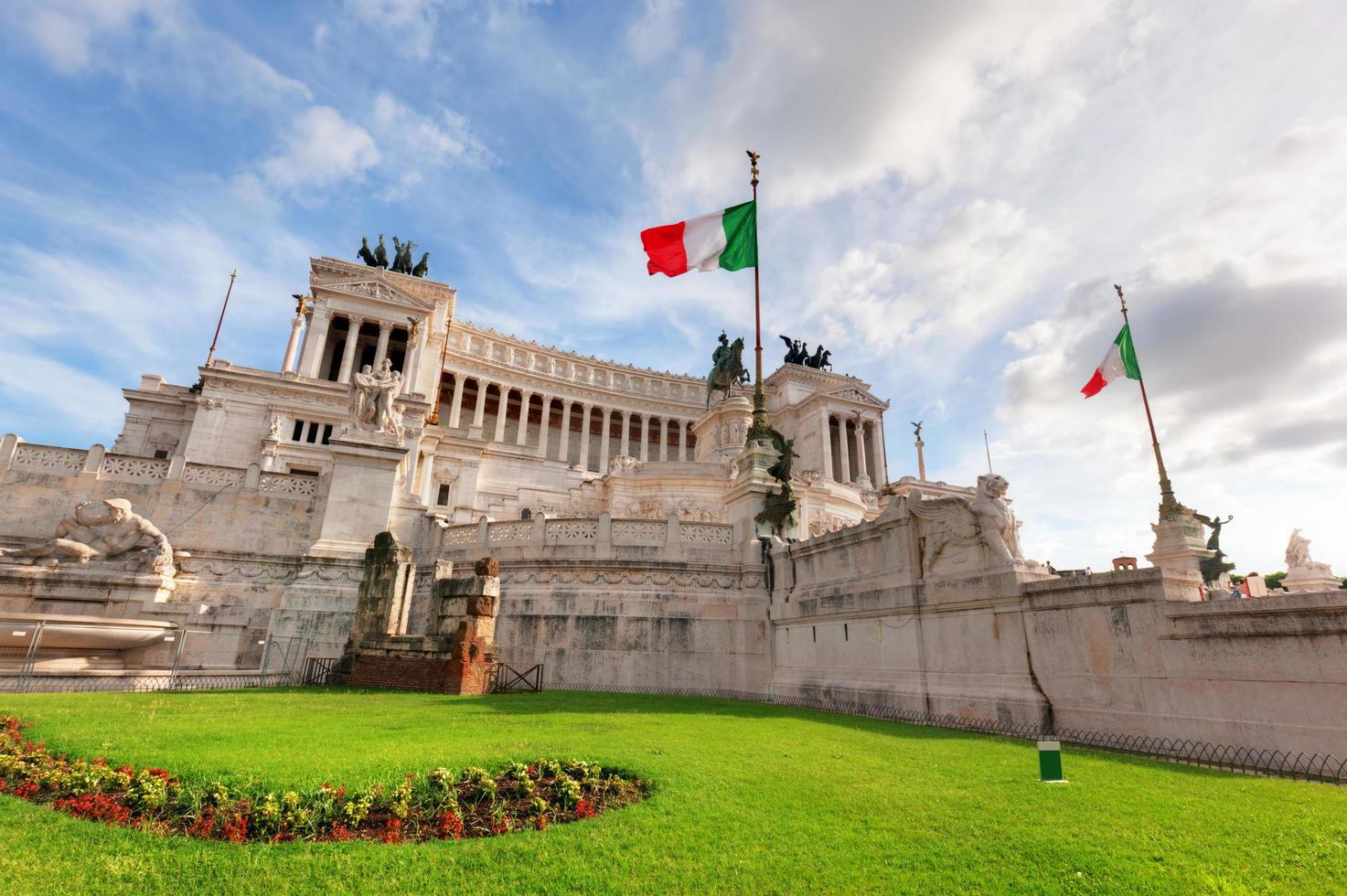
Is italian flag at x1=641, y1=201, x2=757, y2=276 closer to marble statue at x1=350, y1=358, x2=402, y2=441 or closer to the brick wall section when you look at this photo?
marble statue at x1=350, y1=358, x2=402, y2=441

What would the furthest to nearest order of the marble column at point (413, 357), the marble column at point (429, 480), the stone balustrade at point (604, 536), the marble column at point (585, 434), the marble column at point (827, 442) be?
the marble column at point (585, 434), the marble column at point (827, 442), the marble column at point (413, 357), the marble column at point (429, 480), the stone balustrade at point (604, 536)

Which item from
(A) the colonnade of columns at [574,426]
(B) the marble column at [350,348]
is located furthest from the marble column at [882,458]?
(B) the marble column at [350,348]

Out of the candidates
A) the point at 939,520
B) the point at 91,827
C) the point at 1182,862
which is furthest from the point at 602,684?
the point at 1182,862

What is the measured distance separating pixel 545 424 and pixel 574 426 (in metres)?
6.65

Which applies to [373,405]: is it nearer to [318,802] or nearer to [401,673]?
[401,673]

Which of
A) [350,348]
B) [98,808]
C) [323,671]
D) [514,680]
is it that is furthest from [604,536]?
[350,348]

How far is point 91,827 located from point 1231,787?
420 inches

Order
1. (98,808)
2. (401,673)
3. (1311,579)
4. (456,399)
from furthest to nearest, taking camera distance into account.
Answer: (456,399) < (1311,579) < (401,673) < (98,808)

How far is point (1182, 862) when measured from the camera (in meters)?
4.66

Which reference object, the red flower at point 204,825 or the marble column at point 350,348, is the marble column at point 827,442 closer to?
the marble column at point 350,348

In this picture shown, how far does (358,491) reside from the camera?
20719mm

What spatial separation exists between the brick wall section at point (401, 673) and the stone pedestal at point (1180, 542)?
29279mm

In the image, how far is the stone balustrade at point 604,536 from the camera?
63.5 feet

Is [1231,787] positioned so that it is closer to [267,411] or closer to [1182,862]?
[1182,862]
